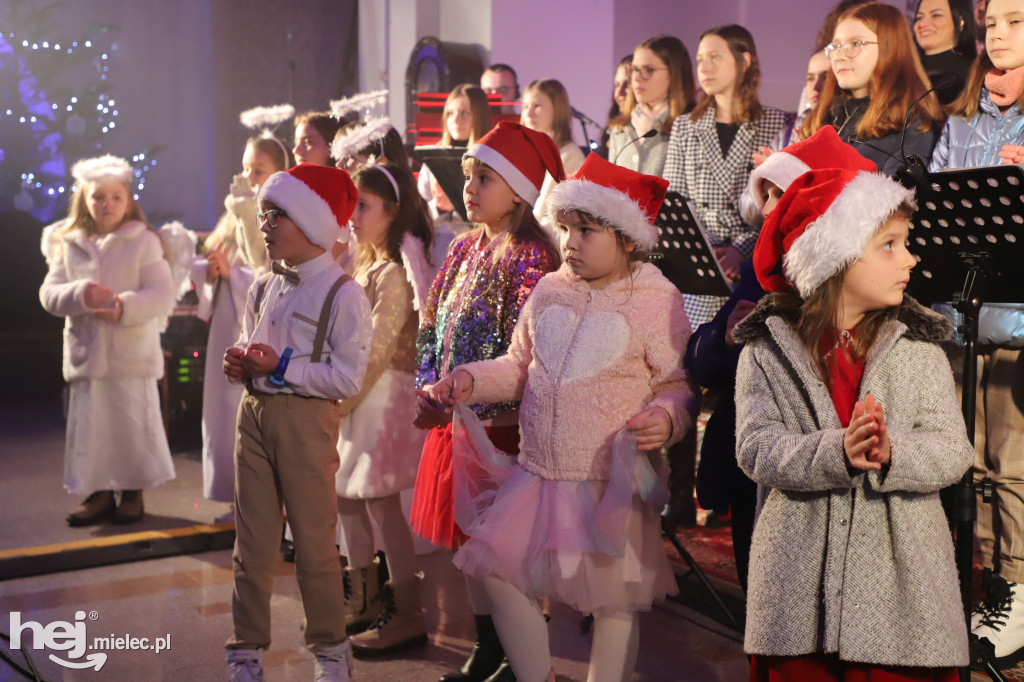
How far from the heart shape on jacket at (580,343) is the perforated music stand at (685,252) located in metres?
0.69

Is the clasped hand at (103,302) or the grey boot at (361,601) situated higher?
the clasped hand at (103,302)

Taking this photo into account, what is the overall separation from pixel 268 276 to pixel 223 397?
69.3 inches

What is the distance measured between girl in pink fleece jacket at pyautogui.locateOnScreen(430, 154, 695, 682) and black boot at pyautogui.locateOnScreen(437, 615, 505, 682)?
55 cm

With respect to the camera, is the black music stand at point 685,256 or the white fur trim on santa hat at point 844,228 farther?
the black music stand at point 685,256

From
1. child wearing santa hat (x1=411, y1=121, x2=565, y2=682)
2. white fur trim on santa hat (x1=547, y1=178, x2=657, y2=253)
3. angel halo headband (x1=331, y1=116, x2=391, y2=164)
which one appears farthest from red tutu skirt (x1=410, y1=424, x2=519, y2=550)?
angel halo headband (x1=331, y1=116, x2=391, y2=164)

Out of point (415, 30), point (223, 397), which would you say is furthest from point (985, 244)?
point (415, 30)

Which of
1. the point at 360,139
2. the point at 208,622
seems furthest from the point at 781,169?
the point at 208,622

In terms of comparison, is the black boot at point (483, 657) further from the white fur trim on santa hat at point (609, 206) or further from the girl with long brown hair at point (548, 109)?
the girl with long brown hair at point (548, 109)

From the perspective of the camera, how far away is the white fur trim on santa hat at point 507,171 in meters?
3.37

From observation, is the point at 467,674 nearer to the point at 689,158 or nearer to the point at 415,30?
the point at 689,158

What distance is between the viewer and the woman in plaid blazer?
4.61 m

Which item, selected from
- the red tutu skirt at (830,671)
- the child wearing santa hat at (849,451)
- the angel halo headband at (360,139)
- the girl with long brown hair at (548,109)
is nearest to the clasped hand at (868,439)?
the child wearing santa hat at (849,451)

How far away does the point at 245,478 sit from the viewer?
3.20 m

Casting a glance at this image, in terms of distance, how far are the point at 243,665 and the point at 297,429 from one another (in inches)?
28.8
